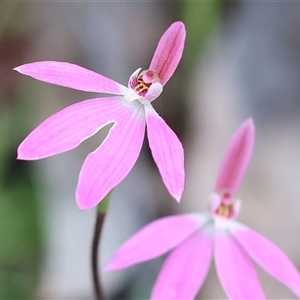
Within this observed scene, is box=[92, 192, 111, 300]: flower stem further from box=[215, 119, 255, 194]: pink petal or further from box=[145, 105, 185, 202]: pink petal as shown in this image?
box=[215, 119, 255, 194]: pink petal

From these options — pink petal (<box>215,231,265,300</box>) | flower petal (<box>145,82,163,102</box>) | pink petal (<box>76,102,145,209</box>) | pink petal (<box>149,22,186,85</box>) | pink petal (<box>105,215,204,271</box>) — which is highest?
pink petal (<box>149,22,186,85</box>)

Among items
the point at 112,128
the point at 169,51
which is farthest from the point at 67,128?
the point at 169,51

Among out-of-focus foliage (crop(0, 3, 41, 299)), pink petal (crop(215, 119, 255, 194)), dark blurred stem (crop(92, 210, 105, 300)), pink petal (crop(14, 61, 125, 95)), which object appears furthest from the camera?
out-of-focus foliage (crop(0, 3, 41, 299))

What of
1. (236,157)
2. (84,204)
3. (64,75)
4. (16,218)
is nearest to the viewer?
(84,204)

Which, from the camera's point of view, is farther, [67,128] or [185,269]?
[185,269]

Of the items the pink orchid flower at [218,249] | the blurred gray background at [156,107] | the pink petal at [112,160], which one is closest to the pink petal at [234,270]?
the pink orchid flower at [218,249]

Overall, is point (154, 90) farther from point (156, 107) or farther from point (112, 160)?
point (156, 107)

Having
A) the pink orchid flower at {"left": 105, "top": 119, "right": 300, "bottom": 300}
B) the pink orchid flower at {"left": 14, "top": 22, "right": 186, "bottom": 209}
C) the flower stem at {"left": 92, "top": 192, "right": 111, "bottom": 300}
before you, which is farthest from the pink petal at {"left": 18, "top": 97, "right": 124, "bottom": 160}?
the pink orchid flower at {"left": 105, "top": 119, "right": 300, "bottom": 300}

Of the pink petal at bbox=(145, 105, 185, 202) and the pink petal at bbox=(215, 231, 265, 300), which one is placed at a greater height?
the pink petal at bbox=(145, 105, 185, 202)
